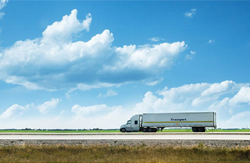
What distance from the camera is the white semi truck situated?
186 ft

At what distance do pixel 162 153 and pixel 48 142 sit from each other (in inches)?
651

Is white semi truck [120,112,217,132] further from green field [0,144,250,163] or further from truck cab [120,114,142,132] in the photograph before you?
green field [0,144,250,163]

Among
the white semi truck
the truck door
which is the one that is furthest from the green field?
the truck door

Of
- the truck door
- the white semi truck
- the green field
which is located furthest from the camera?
the truck door

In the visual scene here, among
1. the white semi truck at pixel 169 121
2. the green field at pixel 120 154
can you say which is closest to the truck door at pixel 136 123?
the white semi truck at pixel 169 121

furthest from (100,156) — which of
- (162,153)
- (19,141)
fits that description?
(19,141)

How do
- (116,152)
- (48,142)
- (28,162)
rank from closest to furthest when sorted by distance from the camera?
(28,162)
(116,152)
(48,142)

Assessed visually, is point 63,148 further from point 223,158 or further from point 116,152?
point 223,158

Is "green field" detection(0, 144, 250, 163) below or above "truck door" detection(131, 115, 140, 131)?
below

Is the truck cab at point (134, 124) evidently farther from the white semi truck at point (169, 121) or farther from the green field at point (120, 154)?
the green field at point (120, 154)

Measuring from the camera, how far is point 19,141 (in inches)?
1459

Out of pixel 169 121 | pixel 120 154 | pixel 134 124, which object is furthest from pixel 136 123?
pixel 120 154

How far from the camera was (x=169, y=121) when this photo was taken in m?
58.6

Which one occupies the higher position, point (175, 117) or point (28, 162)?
point (175, 117)
